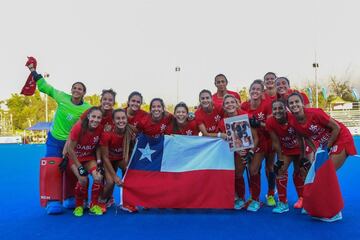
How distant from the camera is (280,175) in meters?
4.85

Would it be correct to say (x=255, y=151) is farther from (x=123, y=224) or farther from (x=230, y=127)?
(x=123, y=224)

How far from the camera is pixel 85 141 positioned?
4.84 metres

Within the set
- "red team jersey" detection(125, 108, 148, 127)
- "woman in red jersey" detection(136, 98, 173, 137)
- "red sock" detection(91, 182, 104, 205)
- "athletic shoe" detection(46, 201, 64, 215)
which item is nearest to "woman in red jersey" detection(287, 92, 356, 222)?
"woman in red jersey" detection(136, 98, 173, 137)

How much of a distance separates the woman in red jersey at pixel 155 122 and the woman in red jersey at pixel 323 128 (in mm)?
1859

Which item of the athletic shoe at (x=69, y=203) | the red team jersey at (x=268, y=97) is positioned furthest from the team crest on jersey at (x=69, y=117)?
the red team jersey at (x=268, y=97)

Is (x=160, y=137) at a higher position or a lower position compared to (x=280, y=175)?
higher

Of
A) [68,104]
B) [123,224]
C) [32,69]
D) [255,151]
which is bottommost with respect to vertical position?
[123,224]

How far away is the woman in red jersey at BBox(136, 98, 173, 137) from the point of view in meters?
5.17

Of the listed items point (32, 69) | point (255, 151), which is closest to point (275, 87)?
point (255, 151)

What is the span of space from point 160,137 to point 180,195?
914 mm

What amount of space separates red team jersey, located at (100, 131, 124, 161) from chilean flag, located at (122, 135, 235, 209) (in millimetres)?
271

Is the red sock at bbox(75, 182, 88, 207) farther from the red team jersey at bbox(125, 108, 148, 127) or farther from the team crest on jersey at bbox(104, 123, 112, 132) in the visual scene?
the red team jersey at bbox(125, 108, 148, 127)

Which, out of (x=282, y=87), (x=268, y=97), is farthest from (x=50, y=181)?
(x=282, y=87)

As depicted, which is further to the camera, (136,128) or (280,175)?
(136,128)
